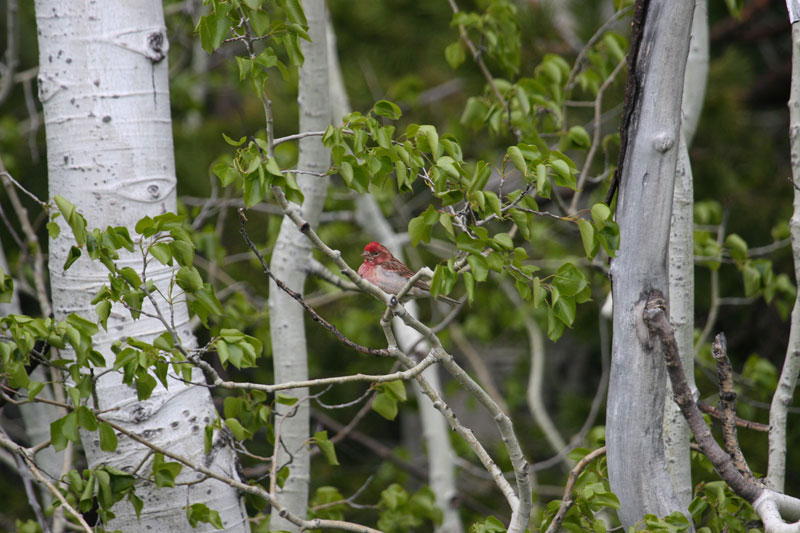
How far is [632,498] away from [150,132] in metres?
1.85

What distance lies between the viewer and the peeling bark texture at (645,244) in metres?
1.91

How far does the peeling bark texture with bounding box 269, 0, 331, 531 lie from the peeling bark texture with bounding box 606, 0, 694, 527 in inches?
49.1

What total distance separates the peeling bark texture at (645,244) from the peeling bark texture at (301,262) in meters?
1.25

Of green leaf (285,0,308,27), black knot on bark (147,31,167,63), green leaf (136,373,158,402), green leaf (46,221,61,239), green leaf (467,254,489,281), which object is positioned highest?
black knot on bark (147,31,167,63)

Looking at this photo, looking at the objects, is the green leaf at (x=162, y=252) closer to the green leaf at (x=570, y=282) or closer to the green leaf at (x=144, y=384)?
the green leaf at (x=144, y=384)

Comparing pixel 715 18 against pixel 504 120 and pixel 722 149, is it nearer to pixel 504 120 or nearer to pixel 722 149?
pixel 722 149

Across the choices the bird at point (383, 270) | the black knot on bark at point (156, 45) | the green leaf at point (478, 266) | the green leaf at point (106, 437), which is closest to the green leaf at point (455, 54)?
the bird at point (383, 270)

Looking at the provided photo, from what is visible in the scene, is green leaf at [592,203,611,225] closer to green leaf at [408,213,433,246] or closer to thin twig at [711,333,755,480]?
green leaf at [408,213,433,246]

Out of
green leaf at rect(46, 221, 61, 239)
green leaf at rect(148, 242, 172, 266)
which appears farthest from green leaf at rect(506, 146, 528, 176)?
green leaf at rect(46, 221, 61, 239)

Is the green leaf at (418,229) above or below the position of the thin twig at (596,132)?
below

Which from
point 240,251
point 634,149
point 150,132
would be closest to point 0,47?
point 240,251

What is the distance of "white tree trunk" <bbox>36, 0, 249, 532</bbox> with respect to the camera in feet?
7.67

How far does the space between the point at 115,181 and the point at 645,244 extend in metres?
1.63

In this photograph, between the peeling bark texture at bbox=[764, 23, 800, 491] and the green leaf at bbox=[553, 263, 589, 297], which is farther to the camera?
the peeling bark texture at bbox=[764, 23, 800, 491]
